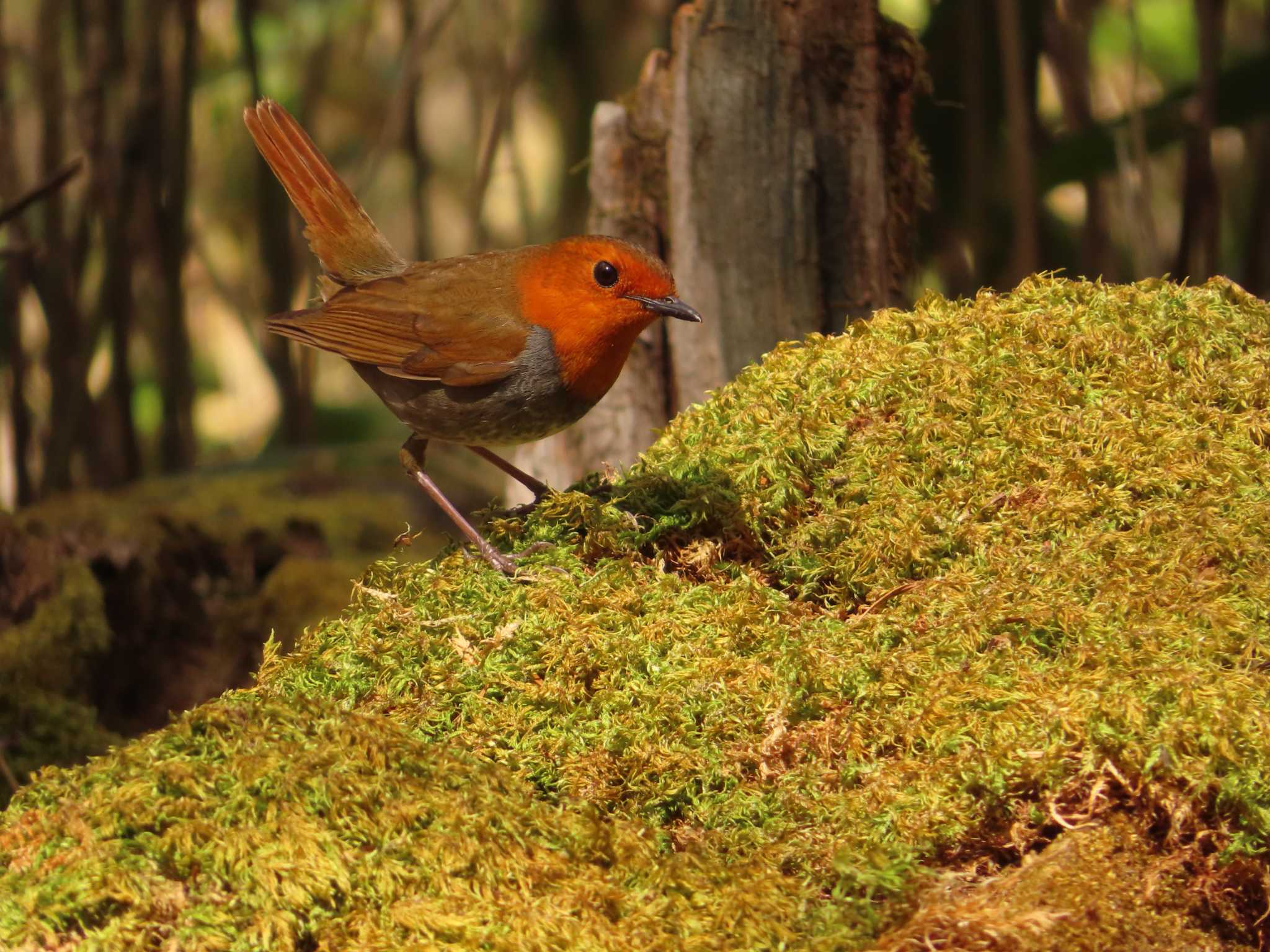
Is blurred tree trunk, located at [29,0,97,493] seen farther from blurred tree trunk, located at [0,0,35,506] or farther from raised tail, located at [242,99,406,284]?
raised tail, located at [242,99,406,284]

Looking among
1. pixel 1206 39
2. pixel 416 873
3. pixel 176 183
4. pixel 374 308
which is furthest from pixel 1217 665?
pixel 176 183

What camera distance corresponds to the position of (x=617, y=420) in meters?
4.87

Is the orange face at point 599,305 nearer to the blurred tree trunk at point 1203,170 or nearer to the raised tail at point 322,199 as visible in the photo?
the raised tail at point 322,199

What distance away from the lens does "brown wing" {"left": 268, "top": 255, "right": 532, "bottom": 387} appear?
139 inches

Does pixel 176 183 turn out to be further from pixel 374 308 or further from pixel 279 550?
pixel 374 308

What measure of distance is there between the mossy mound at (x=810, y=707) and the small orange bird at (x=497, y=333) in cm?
68

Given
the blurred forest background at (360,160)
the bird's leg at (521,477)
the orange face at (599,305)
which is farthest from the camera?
the blurred forest background at (360,160)

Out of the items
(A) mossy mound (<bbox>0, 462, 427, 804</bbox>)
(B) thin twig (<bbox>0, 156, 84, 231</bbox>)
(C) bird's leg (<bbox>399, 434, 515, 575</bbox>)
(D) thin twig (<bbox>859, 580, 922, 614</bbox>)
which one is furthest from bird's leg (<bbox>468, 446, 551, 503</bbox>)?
(B) thin twig (<bbox>0, 156, 84, 231</bbox>)

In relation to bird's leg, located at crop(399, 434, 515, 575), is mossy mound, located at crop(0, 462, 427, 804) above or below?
below

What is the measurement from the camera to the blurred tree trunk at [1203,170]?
15.6ft

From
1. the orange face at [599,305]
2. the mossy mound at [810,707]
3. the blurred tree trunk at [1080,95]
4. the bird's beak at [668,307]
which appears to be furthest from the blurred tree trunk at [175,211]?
the mossy mound at [810,707]

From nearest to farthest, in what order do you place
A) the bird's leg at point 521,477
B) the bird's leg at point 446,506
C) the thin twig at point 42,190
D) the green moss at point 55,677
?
the bird's leg at point 446,506 < the bird's leg at point 521,477 < the thin twig at point 42,190 < the green moss at point 55,677

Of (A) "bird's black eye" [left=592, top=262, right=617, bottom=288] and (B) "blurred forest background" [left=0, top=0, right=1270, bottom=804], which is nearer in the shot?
(A) "bird's black eye" [left=592, top=262, right=617, bottom=288]

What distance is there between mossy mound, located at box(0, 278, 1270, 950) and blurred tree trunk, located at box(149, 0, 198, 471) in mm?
3814
